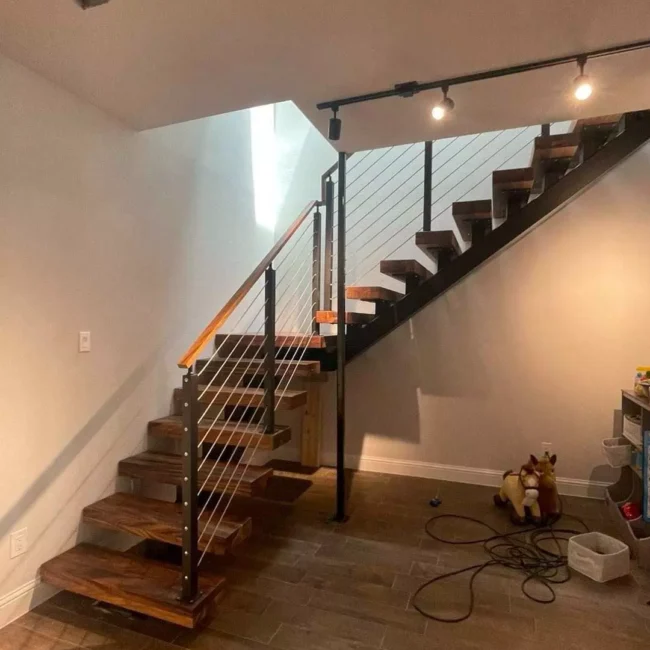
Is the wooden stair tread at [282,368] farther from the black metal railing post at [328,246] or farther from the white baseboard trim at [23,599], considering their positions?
the white baseboard trim at [23,599]

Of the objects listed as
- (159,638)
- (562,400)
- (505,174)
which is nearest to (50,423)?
(159,638)

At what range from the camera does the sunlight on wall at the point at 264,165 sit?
386 centimetres

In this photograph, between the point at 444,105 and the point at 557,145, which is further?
the point at 557,145

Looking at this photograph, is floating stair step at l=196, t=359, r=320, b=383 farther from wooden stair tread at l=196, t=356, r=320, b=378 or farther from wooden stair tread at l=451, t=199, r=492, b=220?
wooden stair tread at l=451, t=199, r=492, b=220

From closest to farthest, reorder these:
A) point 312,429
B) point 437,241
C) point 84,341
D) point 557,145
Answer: point 84,341
point 557,145
point 437,241
point 312,429

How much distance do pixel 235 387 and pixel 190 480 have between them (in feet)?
2.40

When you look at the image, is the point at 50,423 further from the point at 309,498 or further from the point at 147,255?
the point at 309,498

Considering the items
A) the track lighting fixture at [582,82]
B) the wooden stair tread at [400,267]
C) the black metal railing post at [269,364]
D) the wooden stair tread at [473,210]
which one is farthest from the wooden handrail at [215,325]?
the track lighting fixture at [582,82]

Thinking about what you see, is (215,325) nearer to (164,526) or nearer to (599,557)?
(164,526)

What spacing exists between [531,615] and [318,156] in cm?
365

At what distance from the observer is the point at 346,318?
3117mm

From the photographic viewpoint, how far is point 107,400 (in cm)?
240

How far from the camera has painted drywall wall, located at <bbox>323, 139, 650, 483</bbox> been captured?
10.4ft

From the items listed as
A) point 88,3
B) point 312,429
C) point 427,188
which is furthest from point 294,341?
point 88,3
